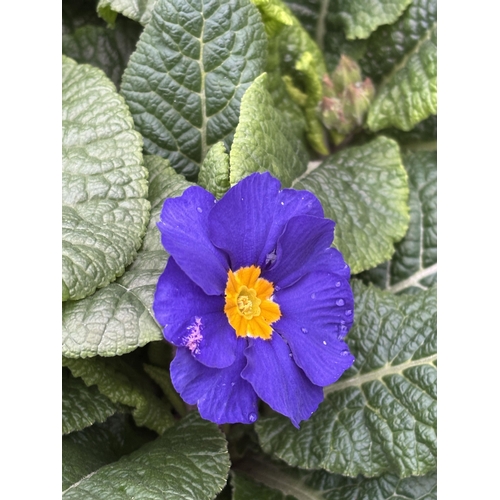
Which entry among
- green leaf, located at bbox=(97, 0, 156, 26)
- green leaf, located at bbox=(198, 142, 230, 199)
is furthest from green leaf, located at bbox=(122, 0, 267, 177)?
green leaf, located at bbox=(198, 142, 230, 199)

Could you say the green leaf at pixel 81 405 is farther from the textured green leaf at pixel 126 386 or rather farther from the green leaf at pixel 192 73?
the green leaf at pixel 192 73

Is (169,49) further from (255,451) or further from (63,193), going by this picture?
(255,451)

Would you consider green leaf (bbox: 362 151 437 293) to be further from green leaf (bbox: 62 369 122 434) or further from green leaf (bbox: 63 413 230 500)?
green leaf (bbox: 62 369 122 434)

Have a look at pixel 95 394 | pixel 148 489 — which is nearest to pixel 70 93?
pixel 95 394

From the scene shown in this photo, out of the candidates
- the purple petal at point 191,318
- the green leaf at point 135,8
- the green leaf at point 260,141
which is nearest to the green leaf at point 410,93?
the green leaf at point 260,141

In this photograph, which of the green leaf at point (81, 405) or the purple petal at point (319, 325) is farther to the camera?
the green leaf at point (81, 405)

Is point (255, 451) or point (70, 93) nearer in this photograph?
point (70, 93)
